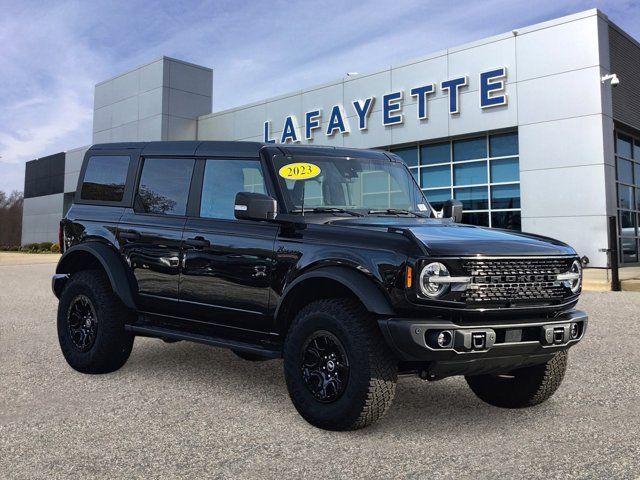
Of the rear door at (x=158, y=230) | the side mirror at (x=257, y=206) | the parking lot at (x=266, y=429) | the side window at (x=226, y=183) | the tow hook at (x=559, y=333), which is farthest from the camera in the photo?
the rear door at (x=158, y=230)

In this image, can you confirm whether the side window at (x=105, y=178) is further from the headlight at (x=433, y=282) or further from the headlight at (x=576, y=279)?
the headlight at (x=576, y=279)

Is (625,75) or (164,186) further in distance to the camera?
(625,75)

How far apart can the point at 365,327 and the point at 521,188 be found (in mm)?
16358

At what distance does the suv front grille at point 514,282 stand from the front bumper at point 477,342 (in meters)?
0.13

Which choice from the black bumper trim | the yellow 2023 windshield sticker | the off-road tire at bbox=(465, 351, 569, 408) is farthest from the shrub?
the black bumper trim

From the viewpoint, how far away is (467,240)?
12.3 ft

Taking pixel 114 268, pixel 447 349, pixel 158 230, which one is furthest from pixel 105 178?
pixel 447 349

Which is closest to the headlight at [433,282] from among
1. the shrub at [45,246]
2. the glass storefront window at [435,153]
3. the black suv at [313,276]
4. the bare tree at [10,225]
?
the black suv at [313,276]

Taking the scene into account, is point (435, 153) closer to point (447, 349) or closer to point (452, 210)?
point (452, 210)

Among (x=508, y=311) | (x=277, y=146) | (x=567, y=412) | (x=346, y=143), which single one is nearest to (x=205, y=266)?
(x=277, y=146)

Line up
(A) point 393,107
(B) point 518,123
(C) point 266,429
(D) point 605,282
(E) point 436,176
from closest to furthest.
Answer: (C) point 266,429 < (D) point 605,282 < (B) point 518,123 < (E) point 436,176 < (A) point 393,107

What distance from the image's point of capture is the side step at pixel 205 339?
431 cm

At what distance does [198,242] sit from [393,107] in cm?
1819

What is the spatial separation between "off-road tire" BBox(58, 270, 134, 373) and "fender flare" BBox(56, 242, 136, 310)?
0.54ft
